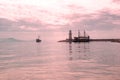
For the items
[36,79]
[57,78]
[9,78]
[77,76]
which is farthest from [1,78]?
[77,76]

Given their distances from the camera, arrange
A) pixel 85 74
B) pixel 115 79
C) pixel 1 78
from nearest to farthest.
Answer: pixel 115 79 < pixel 1 78 < pixel 85 74

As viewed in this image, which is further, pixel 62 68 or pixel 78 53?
pixel 78 53

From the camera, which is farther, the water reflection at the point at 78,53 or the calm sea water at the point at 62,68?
the water reflection at the point at 78,53

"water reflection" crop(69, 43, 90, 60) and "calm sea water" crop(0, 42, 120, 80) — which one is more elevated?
"calm sea water" crop(0, 42, 120, 80)

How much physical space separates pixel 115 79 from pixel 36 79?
11972mm

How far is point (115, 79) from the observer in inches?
1452

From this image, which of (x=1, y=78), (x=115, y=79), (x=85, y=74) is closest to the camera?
(x=115, y=79)

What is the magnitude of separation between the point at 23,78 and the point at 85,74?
35.5 feet

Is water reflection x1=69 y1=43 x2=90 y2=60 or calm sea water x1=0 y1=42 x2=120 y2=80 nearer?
calm sea water x1=0 y1=42 x2=120 y2=80

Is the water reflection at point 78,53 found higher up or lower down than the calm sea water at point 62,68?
lower down

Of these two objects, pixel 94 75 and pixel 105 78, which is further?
pixel 94 75

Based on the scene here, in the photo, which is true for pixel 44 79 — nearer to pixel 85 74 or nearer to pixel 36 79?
pixel 36 79

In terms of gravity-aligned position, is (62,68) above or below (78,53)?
above

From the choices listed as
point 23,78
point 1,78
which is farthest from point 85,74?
point 1,78
